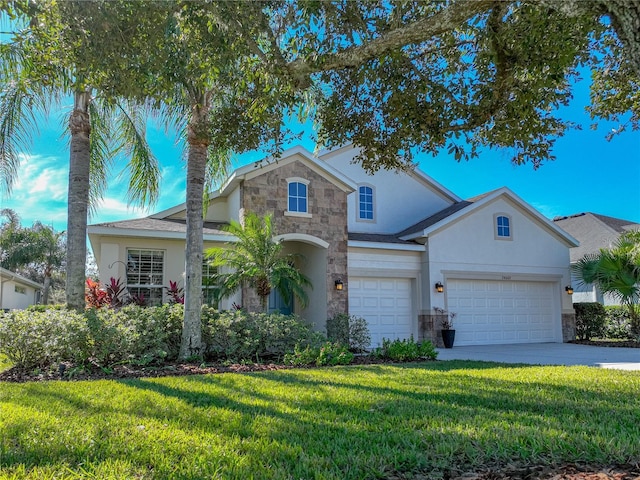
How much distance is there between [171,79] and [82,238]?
545 centimetres

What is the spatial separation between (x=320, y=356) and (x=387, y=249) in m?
6.34

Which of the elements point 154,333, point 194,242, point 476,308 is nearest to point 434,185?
point 476,308

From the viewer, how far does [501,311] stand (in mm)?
16766

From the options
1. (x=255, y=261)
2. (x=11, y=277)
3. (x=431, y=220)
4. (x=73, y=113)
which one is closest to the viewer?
(x=73, y=113)

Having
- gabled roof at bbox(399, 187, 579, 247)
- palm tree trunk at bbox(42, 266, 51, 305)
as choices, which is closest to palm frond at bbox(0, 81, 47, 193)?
gabled roof at bbox(399, 187, 579, 247)

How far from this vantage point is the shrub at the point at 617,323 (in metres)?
17.5

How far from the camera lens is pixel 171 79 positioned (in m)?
5.93

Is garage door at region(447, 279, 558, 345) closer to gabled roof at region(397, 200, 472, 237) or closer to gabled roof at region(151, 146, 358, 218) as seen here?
gabled roof at region(397, 200, 472, 237)

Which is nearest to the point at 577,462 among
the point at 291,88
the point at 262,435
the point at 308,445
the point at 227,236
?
the point at 308,445

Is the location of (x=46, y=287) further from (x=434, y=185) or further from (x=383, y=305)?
(x=434, y=185)

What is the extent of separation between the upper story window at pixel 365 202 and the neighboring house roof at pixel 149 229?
17.1ft

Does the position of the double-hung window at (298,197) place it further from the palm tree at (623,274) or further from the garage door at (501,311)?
the palm tree at (623,274)

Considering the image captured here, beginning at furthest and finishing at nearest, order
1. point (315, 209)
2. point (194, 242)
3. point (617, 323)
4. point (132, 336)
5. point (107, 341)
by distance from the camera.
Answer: point (617, 323)
point (315, 209)
point (194, 242)
point (132, 336)
point (107, 341)

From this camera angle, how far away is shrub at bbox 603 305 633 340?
17.5 m
